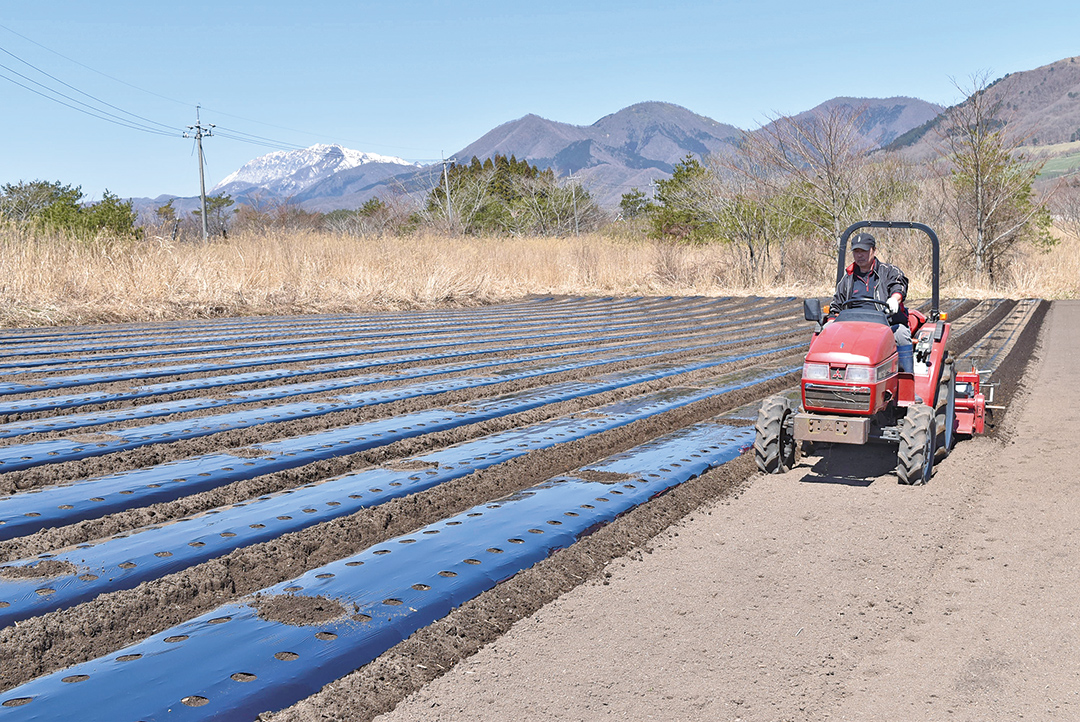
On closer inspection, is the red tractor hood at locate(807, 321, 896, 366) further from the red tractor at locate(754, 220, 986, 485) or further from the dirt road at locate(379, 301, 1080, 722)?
the dirt road at locate(379, 301, 1080, 722)

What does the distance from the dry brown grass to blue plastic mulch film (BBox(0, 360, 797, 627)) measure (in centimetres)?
1040

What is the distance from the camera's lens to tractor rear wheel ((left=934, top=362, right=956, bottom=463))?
514 cm

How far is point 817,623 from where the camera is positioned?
288cm

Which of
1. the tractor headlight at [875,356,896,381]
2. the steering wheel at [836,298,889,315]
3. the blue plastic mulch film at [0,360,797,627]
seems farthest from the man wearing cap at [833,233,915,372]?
the blue plastic mulch film at [0,360,797,627]

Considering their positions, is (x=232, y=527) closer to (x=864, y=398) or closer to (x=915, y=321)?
(x=864, y=398)

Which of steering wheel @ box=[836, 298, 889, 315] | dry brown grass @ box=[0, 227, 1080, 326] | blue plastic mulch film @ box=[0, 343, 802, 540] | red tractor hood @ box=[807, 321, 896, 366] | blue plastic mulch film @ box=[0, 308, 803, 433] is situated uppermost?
dry brown grass @ box=[0, 227, 1080, 326]

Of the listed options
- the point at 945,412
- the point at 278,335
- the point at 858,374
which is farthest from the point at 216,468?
the point at 278,335

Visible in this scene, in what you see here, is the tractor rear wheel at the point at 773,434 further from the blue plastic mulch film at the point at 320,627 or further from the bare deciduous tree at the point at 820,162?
the bare deciduous tree at the point at 820,162

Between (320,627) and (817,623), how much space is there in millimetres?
1665

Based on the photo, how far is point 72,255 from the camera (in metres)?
14.3

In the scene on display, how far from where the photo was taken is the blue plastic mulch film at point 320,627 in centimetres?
223

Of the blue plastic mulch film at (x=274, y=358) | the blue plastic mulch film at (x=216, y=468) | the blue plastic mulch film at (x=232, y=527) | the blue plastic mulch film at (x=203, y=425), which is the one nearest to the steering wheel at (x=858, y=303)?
the blue plastic mulch film at (x=232, y=527)

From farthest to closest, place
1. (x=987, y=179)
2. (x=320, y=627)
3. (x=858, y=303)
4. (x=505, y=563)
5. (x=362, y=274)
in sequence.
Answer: (x=987, y=179) < (x=362, y=274) < (x=858, y=303) < (x=505, y=563) < (x=320, y=627)

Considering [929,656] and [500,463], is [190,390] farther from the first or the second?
[929,656]
